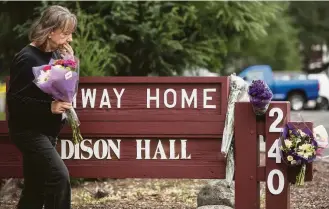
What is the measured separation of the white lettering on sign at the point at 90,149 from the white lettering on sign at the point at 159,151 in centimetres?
17

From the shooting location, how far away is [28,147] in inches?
163

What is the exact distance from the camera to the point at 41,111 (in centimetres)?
414

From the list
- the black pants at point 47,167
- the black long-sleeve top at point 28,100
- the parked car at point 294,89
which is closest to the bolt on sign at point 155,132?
the black pants at point 47,167

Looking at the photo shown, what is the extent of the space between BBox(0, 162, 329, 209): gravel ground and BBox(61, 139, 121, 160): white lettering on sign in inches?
39.7

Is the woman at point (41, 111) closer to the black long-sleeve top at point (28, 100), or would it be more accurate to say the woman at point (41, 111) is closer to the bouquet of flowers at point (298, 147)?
the black long-sleeve top at point (28, 100)

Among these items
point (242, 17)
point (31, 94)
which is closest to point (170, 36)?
point (242, 17)

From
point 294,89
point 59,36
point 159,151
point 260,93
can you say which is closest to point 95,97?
point 159,151

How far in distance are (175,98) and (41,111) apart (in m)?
1.28

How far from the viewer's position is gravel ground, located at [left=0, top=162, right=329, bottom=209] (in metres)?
6.20

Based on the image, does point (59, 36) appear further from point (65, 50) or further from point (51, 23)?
point (65, 50)

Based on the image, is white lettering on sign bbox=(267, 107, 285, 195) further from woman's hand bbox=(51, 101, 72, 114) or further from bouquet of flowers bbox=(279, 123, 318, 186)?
woman's hand bbox=(51, 101, 72, 114)

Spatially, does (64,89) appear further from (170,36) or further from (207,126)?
(170,36)

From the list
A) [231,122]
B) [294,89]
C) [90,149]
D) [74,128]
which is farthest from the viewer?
[294,89]

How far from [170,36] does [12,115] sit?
5966mm
